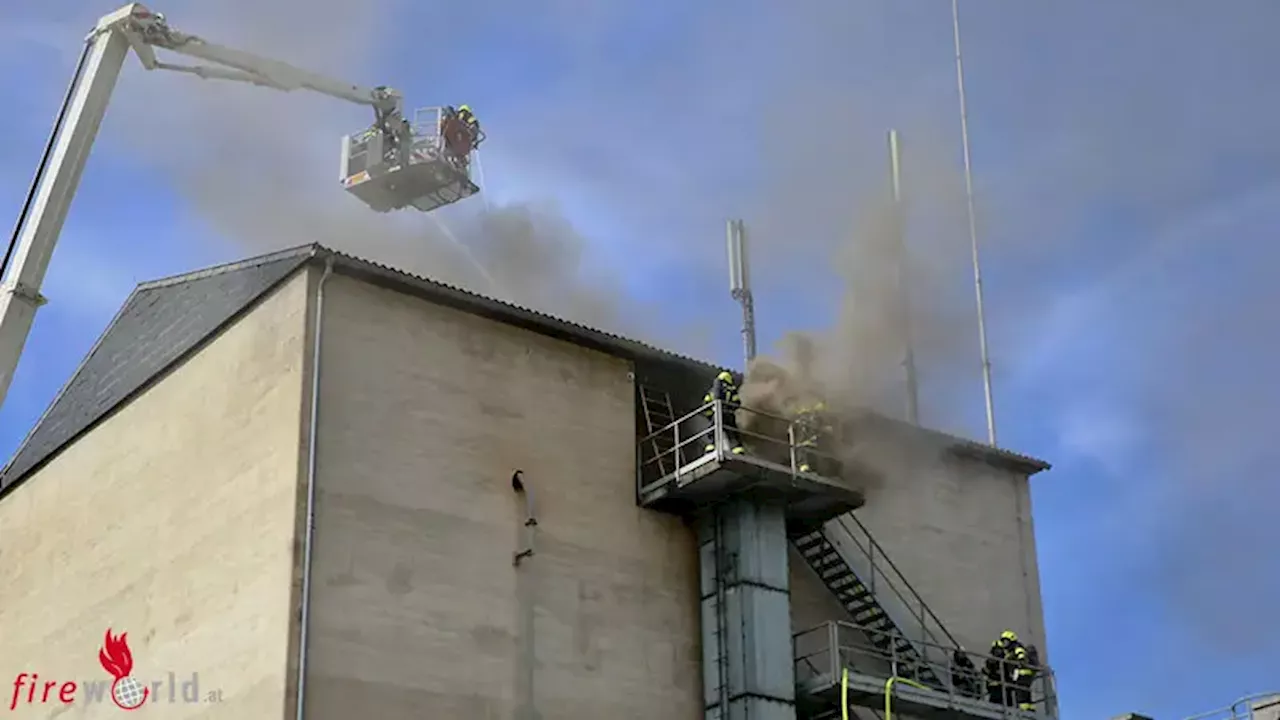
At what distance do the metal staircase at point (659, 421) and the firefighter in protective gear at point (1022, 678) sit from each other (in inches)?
292

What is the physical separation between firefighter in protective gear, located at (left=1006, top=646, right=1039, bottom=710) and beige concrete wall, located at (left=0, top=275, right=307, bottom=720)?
546 inches

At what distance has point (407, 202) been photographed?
34.4 metres

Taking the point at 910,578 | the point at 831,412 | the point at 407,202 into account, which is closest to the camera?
the point at 831,412

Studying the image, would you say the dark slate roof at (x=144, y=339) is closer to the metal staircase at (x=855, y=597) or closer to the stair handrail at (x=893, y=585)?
the metal staircase at (x=855, y=597)

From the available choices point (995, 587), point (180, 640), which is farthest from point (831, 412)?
point (180, 640)

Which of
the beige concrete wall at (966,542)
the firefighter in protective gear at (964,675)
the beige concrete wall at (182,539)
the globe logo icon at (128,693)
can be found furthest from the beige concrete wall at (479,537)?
the beige concrete wall at (966,542)

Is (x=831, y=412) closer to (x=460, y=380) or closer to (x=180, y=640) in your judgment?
(x=460, y=380)

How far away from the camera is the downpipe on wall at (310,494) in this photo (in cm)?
2312

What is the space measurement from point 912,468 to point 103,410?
51.9ft

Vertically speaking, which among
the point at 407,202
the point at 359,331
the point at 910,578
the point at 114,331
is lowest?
the point at 910,578

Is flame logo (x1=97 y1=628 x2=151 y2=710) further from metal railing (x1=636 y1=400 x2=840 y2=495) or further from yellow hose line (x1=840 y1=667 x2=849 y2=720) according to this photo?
yellow hose line (x1=840 y1=667 x2=849 y2=720)

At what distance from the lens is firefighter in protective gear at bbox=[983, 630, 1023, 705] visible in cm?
2939

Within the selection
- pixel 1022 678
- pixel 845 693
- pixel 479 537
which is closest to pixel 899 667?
pixel 1022 678

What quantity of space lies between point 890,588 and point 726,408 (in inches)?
233
